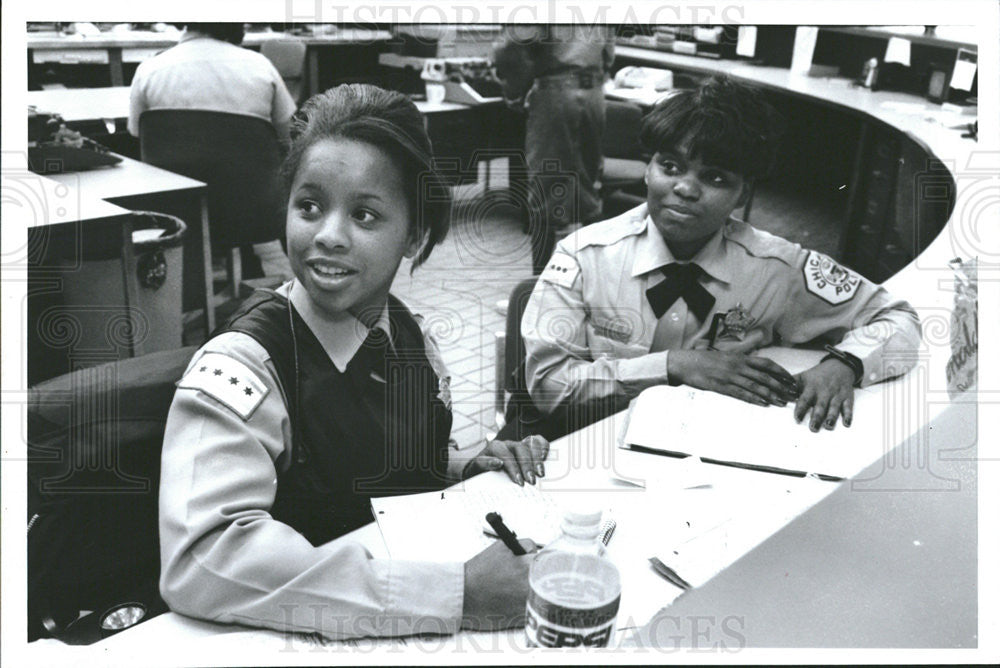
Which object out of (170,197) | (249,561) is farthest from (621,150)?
(249,561)

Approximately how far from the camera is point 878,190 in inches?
156

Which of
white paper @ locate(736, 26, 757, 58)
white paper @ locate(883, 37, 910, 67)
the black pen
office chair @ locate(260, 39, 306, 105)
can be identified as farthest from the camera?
office chair @ locate(260, 39, 306, 105)

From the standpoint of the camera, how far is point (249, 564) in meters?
0.84

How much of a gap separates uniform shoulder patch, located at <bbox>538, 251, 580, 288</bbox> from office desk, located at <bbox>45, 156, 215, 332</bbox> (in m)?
1.28

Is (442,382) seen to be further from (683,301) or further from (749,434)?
(683,301)

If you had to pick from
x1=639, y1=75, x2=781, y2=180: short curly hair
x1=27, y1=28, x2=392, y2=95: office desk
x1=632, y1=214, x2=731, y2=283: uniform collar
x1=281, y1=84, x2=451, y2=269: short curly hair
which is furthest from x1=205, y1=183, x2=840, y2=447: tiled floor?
x1=27, y1=28, x2=392, y2=95: office desk

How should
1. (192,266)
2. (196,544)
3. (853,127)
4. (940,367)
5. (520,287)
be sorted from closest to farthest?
(196,544), (940,367), (520,287), (192,266), (853,127)

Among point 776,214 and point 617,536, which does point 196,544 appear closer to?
point 617,536

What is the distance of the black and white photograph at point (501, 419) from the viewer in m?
0.86

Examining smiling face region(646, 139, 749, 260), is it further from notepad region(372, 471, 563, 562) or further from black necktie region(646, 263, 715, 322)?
notepad region(372, 471, 563, 562)

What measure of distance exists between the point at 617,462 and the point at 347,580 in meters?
0.50

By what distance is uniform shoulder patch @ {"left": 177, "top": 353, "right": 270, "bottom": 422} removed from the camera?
92cm

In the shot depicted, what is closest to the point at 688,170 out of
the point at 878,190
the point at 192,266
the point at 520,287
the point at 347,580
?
the point at 520,287

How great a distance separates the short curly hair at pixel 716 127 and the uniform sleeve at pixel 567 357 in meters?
0.31
